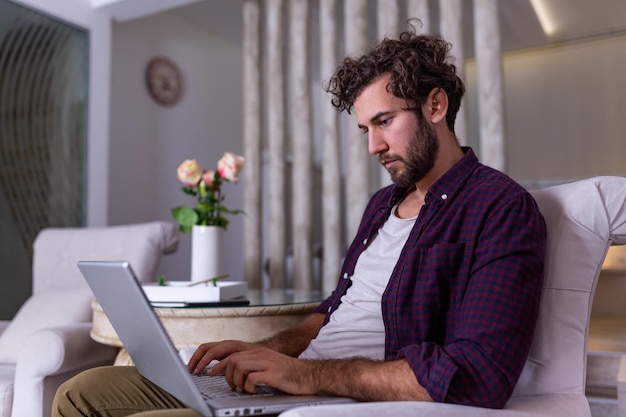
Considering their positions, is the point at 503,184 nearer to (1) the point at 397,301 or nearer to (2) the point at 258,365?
(1) the point at 397,301

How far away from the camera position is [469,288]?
107 centimetres

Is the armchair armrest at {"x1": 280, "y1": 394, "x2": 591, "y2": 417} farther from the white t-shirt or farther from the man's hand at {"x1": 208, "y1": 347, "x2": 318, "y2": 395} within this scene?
the white t-shirt

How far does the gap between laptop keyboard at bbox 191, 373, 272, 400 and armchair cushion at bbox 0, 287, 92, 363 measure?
130cm

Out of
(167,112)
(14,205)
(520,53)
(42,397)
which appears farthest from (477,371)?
(520,53)

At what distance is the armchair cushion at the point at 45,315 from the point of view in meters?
2.29

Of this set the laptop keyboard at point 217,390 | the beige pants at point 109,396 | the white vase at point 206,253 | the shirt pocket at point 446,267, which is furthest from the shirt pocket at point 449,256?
the white vase at point 206,253

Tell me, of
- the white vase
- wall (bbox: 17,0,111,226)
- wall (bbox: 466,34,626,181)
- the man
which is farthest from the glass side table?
wall (bbox: 466,34,626,181)

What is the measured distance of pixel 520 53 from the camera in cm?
666

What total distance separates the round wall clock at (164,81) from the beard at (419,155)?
3.41 meters

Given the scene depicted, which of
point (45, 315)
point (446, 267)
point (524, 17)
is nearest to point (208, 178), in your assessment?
point (45, 315)

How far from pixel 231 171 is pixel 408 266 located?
120 cm

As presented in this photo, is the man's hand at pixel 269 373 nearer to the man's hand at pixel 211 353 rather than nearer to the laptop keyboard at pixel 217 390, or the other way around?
the laptop keyboard at pixel 217 390

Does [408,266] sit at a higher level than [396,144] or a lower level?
lower

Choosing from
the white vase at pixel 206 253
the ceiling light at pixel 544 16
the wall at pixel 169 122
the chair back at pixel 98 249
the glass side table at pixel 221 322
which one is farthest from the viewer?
the ceiling light at pixel 544 16
